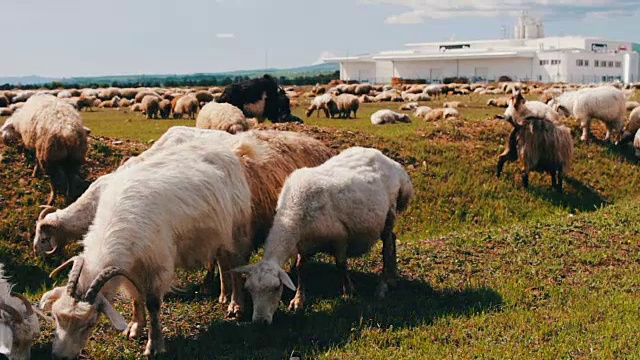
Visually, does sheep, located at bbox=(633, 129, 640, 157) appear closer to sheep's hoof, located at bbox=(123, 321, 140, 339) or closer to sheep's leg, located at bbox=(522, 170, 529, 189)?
sheep's leg, located at bbox=(522, 170, 529, 189)

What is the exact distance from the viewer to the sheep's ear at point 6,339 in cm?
600

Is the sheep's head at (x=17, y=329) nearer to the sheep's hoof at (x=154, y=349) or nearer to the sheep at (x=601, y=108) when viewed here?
the sheep's hoof at (x=154, y=349)

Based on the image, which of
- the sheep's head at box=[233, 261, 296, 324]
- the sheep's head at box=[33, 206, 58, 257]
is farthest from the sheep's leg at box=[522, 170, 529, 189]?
the sheep's head at box=[33, 206, 58, 257]

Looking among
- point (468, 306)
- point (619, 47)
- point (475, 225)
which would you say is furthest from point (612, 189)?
point (619, 47)

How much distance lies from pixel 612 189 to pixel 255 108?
10.5 m

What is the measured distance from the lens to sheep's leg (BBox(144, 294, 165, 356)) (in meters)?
6.68

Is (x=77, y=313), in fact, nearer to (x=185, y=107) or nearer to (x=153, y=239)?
(x=153, y=239)

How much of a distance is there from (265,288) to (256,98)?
49.6 feet

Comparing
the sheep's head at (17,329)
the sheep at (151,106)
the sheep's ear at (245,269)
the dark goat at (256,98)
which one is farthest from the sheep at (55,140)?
the sheep at (151,106)

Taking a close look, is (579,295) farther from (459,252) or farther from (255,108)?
(255,108)

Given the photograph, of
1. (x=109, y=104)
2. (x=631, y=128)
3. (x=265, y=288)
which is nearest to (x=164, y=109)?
(x=109, y=104)

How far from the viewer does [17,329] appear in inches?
249

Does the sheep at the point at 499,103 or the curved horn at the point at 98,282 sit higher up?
the sheep at the point at 499,103

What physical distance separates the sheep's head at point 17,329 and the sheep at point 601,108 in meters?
15.8
